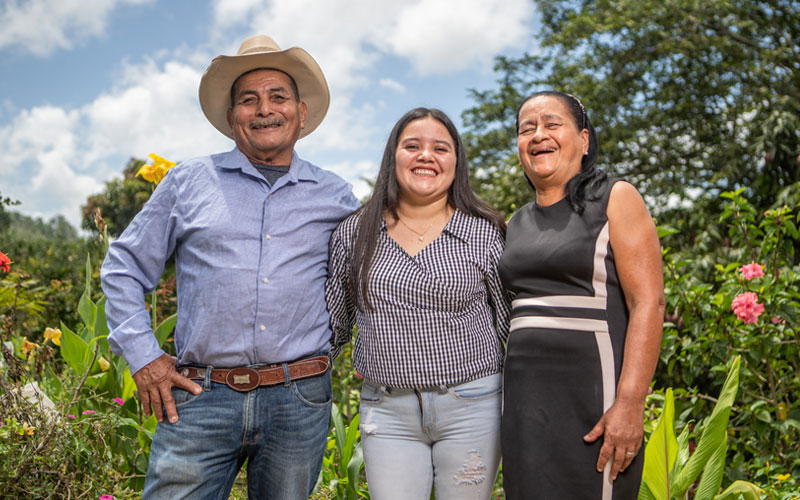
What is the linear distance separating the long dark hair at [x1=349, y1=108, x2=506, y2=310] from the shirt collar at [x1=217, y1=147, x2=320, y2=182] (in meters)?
0.24

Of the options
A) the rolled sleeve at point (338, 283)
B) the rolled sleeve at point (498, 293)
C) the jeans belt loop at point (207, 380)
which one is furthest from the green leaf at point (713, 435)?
the jeans belt loop at point (207, 380)

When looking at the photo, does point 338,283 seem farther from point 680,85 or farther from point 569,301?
point 680,85

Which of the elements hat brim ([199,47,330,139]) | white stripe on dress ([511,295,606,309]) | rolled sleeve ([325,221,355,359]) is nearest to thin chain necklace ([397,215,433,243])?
rolled sleeve ([325,221,355,359])

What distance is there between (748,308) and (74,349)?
357cm

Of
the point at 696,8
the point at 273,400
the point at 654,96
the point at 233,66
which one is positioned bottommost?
the point at 273,400

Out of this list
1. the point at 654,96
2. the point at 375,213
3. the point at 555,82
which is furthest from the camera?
the point at 555,82

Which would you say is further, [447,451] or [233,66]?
[233,66]

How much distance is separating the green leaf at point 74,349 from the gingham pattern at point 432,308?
177 centimetres

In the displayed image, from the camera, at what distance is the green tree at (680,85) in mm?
8906

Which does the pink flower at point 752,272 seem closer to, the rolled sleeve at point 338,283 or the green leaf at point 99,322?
the rolled sleeve at point 338,283

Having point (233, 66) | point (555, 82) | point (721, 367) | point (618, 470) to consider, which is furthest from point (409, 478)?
point (555, 82)

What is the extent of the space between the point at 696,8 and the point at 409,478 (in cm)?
895

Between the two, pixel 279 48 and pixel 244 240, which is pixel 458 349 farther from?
pixel 279 48

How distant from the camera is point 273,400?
214cm
